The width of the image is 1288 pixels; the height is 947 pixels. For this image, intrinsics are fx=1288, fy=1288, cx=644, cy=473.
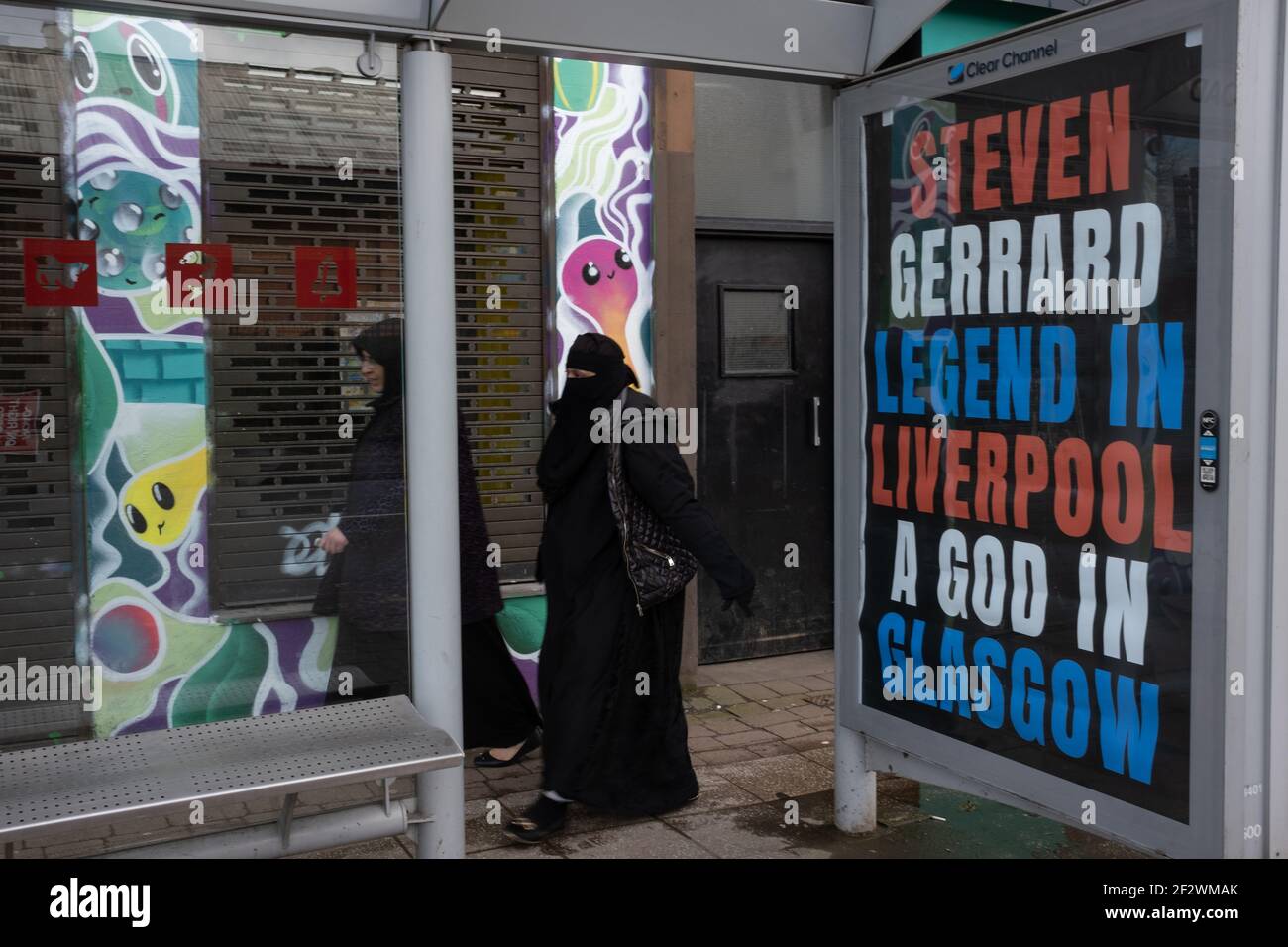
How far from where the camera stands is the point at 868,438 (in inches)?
176

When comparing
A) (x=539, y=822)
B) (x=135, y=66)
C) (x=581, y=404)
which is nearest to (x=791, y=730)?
(x=539, y=822)

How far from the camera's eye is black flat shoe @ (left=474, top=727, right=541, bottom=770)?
18.5ft

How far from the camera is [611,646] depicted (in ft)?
15.6

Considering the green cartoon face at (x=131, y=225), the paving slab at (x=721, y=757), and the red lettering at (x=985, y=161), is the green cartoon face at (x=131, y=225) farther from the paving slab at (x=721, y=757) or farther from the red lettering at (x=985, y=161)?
the paving slab at (x=721, y=757)

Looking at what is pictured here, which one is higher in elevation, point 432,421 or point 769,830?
point 432,421

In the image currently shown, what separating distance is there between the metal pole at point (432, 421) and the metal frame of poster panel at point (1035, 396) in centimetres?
147

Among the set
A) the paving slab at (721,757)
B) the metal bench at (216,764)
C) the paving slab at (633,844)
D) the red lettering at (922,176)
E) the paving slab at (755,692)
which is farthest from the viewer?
the paving slab at (755,692)

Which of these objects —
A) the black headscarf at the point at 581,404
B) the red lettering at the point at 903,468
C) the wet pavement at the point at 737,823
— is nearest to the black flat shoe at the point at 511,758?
the wet pavement at the point at 737,823

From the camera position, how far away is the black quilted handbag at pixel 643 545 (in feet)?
15.4

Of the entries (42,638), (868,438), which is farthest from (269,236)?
(868,438)

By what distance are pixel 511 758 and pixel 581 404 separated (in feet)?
5.70

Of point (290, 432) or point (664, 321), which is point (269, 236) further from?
point (664, 321)

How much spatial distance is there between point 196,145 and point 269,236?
1.09 ft

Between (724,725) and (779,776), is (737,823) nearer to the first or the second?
(779,776)
